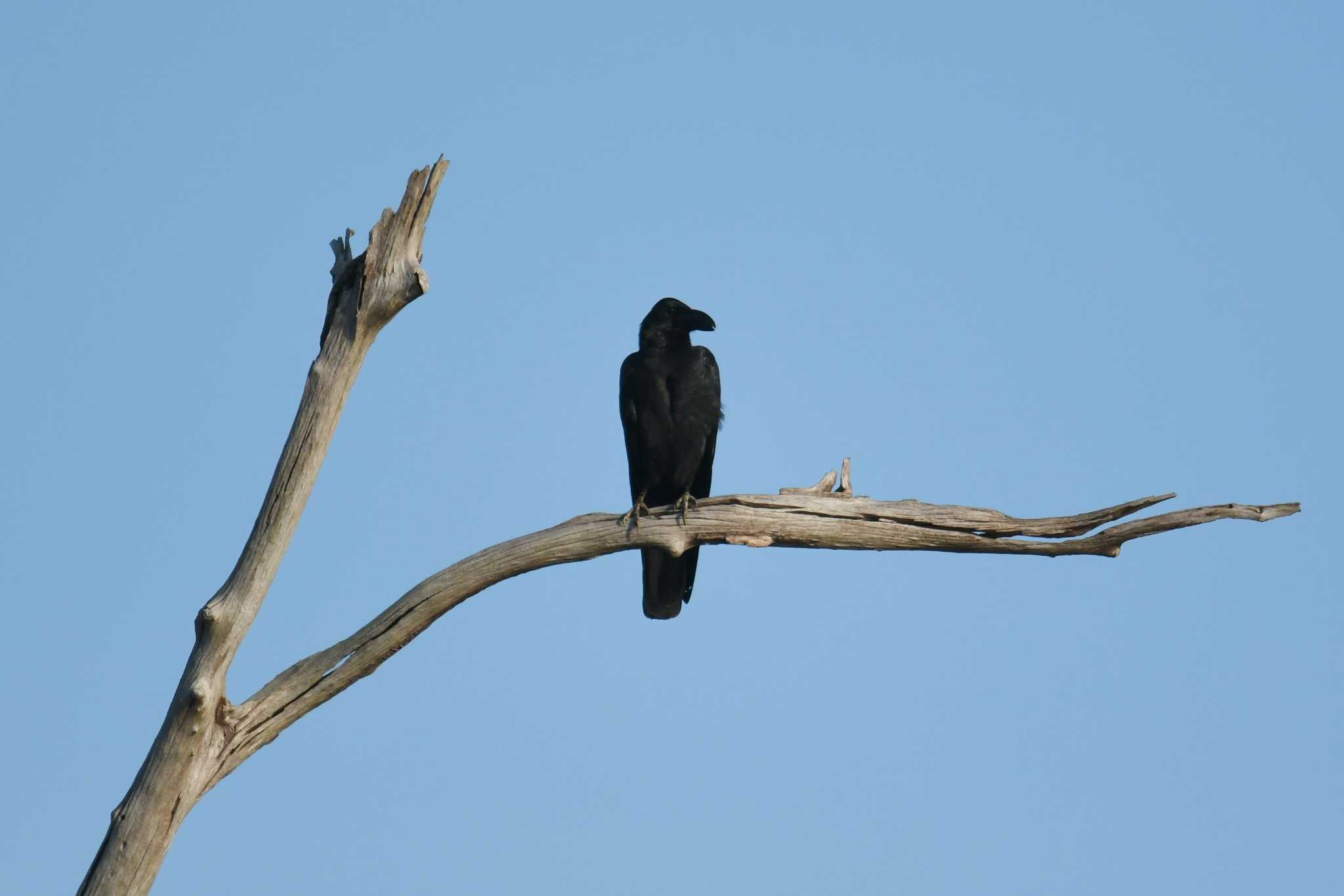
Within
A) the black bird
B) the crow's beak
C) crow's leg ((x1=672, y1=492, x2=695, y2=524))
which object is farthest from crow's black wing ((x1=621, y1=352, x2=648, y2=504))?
crow's leg ((x1=672, y1=492, x2=695, y2=524))

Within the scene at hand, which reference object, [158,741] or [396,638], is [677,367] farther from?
[158,741]

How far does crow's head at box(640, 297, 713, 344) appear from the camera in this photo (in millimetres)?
6719

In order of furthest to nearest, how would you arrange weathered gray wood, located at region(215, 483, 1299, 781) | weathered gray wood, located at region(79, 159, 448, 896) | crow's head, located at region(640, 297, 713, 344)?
1. crow's head, located at region(640, 297, 713, 344)
2. weathered gray wood, located at region(215, 483, 1299, 781)
3. weathered gray wood, located at region(79, 159, 448, 896)

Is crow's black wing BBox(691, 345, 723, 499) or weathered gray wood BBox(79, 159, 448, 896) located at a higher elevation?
crow's black wing BBox(691, 345, 723, 499)

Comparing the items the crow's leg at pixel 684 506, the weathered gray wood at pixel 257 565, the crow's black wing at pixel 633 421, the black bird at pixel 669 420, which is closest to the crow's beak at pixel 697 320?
the black bird at pixel 669 420

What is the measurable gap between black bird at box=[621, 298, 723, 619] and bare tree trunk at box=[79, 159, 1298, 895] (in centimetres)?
144

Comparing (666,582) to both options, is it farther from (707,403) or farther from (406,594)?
(406,594)

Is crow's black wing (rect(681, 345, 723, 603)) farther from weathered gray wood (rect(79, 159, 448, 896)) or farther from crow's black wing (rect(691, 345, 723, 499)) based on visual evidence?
weathered gray wood (rect(79, 159, 448, 896))

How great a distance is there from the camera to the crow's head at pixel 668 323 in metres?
6.72

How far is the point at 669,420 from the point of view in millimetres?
6574

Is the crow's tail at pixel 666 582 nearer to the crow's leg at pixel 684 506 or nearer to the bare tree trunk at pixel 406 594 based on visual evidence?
the crow's leg at pixel 684 506

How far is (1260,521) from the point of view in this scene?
4750 millimetres

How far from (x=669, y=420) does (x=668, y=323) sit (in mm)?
534

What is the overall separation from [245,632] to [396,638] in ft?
1.69
